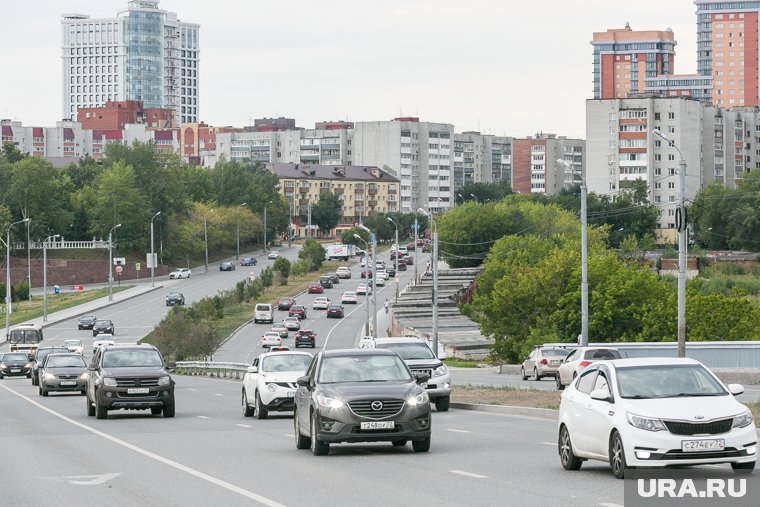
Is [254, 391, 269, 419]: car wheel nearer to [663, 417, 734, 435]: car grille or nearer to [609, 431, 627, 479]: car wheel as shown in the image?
[609, 431, 627, 479]: car wheel


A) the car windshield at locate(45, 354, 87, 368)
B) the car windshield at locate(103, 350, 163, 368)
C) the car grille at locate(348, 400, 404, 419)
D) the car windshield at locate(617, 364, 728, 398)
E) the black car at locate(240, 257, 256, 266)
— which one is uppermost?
the car windshield at locate(617, 364, 728, 398)

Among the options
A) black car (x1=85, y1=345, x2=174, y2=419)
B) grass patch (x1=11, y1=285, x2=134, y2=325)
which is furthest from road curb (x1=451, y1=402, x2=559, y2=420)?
grass patch (x1=11, y1=285, x2=134, y2=325)

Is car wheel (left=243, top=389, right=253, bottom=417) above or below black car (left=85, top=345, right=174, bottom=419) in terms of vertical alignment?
below

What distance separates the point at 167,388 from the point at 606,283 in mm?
50750

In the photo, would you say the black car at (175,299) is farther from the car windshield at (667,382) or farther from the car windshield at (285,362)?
the car windshield at (667,382)

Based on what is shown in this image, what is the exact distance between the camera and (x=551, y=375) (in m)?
51.7

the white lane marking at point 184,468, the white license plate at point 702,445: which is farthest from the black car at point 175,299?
the white license plate at point 702,445

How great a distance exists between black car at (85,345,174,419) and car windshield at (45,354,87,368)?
13.2 m

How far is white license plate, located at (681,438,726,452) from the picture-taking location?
14953 millimetres

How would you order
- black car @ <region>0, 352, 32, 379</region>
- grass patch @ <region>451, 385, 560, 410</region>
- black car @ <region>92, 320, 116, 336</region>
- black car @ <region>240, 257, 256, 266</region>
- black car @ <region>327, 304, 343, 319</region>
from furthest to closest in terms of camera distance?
black car @ <region>240, 257, 256, 266</region> → black car @ <region>327, 304, 343, 319</region> → black car @ <region>92, 320, 116, 336</region> → black car @ <region>0, 352, 32, 379</region> → grass patch @ <region>451, 385, 560, 410</region>

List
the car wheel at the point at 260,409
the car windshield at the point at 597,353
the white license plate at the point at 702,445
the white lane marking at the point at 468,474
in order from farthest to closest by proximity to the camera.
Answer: the car windshield at the point at 597,353, the car wheel at the point at 260,409, the white lane marking at the point at 468,474, the white license plate at the point at 702,445

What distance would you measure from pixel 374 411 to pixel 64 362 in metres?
26.5

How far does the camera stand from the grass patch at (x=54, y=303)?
390 feet

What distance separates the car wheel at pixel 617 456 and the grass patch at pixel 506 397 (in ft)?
42.7
